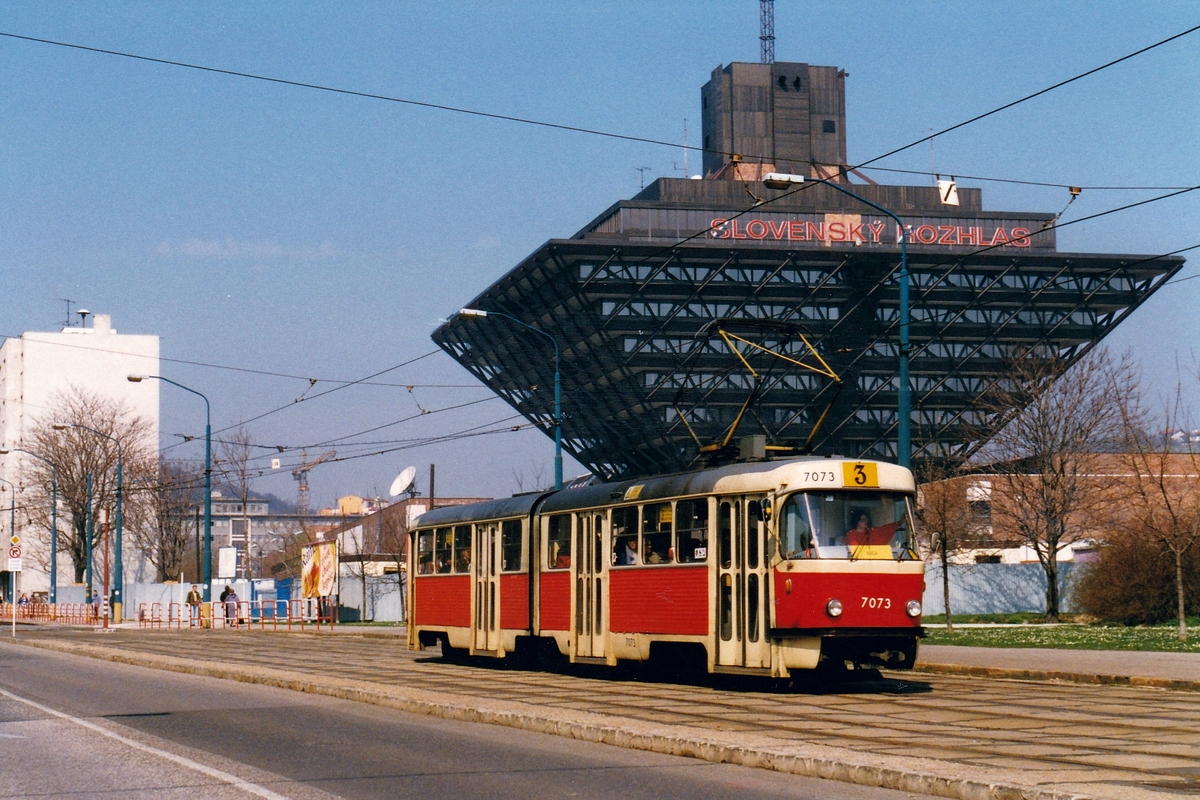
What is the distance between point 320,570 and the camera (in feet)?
159

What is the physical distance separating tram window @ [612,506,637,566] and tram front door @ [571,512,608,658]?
0.92 ft

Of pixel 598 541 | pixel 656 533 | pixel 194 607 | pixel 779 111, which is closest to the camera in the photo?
pixel 656 533

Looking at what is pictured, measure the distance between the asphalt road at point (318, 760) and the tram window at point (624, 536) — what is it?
497 centimetres

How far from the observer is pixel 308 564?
50.2 metres

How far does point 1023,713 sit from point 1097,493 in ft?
115

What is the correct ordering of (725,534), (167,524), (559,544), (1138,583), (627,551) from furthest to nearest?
1. (167,524)
2. (1138,583)
3. (559,544)
4. (627,551)
5. (725,534)

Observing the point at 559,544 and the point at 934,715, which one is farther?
the point at 559,544

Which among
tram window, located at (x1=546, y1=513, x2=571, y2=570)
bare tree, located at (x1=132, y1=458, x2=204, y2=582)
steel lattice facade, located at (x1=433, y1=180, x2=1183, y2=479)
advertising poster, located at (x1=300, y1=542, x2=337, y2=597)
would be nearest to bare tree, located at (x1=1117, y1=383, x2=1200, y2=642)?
tram window, located at (x1=546, y1=513, x2=571, y2=570)

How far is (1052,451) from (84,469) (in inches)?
2452

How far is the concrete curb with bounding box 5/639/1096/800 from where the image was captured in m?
8.27

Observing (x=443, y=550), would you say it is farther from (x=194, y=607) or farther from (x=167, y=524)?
(x=167, y=524)

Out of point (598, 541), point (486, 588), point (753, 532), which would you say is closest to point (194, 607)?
point (486, 588)

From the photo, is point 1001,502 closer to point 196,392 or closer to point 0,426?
point 196,392

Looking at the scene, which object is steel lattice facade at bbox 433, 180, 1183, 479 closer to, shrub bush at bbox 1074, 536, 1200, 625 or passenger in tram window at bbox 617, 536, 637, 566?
shrub bush at bbox 1074, 536, 1200, 625
